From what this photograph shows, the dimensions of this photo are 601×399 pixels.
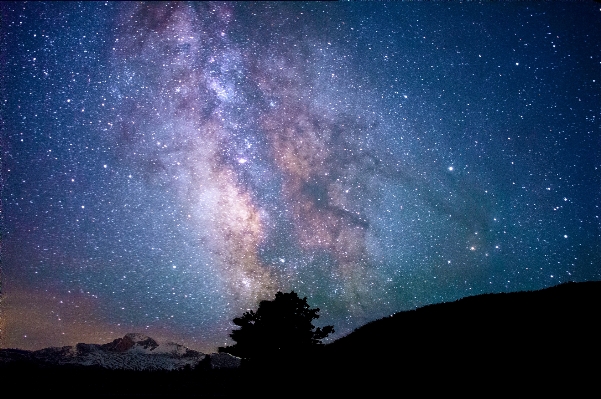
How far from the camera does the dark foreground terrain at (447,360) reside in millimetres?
10195

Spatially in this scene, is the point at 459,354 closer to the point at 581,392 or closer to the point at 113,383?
the point at 581,392

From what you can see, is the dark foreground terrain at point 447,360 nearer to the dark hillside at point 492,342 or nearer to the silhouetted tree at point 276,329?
the dark hillside at point 492,342

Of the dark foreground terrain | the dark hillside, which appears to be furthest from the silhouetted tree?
the dark hillside

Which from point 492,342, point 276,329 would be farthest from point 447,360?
point 276,329

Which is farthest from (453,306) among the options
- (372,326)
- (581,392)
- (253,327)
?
(253,327)

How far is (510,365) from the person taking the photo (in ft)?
35.0

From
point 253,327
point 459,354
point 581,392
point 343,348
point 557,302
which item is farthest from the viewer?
point 253,327

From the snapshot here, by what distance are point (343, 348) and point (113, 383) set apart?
12.7m

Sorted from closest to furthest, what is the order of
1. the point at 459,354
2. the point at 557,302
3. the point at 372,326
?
1. the point at 459,354
2. the point at 557,302
3. the point at 372,326

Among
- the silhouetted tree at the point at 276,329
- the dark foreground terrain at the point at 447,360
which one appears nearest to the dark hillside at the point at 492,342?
the dark foreground terrain at the point at 447,360

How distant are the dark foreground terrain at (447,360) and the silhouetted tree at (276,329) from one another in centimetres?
326

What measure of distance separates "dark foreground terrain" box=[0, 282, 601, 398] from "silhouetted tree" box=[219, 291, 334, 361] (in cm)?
326

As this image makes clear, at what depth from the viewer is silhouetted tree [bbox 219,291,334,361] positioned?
73.0ft

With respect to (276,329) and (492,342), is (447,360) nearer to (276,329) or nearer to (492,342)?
(492,342)
